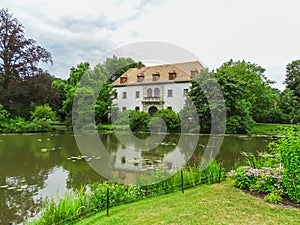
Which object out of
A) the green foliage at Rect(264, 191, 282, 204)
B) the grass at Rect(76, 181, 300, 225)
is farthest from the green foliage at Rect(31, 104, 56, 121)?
the green foliage at Rect(264, 191, 282, 204)

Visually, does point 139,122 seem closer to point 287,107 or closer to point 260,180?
point 260,180

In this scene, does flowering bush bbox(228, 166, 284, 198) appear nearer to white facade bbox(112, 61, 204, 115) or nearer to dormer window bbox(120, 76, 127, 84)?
white facade bbox(112, 61, 204, 115)

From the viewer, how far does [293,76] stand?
35062 millimetres

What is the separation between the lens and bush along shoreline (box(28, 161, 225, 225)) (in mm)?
3904

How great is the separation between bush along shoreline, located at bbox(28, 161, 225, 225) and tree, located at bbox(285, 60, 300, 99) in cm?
3275

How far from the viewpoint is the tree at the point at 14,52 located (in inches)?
939

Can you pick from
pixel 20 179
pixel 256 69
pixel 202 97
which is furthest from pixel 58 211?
pixel 256 69

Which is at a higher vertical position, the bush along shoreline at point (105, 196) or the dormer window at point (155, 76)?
the dormer window at point (155, 76)

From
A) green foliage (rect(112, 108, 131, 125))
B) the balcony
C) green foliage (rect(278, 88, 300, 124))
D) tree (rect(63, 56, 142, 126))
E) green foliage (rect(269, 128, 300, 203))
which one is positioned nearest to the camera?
green foliage (rect(269, 128, 300, 203))

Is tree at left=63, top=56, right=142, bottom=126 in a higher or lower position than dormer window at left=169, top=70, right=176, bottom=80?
lower

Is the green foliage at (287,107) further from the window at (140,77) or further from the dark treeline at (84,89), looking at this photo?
the window at (140,77)

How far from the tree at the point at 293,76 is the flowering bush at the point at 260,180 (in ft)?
108

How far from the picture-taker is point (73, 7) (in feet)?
41.2

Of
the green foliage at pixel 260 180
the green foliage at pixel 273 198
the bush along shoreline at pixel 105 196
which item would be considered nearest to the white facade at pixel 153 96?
the bush along shoreline at pixel 105 196
